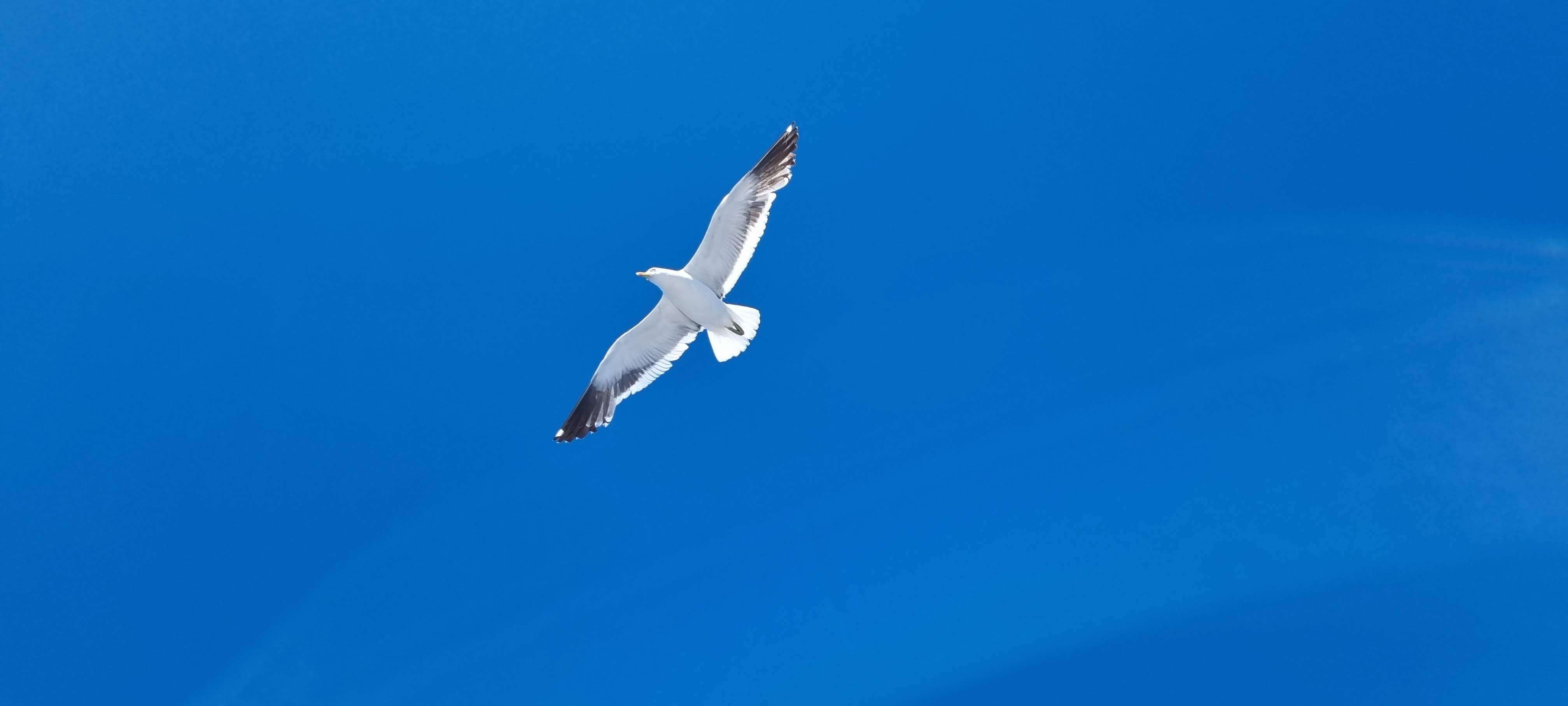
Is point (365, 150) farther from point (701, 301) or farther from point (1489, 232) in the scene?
point (1489, 232)

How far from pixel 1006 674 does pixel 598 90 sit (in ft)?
11.3

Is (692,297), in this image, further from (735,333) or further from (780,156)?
(780,156)

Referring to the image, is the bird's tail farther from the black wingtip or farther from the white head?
the black wingtip

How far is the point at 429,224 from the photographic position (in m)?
7.30

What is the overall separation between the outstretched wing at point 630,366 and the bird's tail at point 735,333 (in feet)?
0.33

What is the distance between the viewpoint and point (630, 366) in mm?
6859

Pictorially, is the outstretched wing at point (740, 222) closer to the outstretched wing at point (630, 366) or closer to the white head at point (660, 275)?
the white head at point (660, 275)

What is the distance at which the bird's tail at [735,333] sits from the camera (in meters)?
6.73

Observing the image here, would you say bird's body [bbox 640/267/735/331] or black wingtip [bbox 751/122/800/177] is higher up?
black wingtip [bbox 751/122/800/177]

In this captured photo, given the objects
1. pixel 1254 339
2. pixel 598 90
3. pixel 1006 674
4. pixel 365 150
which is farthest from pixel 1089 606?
pixel 365 150

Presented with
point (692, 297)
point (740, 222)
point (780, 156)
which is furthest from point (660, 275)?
point (780, 156)

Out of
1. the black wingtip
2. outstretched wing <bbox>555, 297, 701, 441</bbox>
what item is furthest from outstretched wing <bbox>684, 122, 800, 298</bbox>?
outstretched wing <bbox>555, 297, 701, 441</bbox>

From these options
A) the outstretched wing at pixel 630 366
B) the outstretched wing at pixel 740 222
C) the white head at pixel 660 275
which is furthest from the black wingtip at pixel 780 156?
the outstretched wing at pixel 630 366

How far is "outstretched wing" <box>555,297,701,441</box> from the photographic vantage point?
679cm
